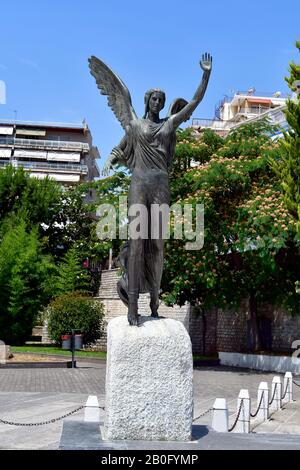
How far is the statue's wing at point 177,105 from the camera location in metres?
7.57

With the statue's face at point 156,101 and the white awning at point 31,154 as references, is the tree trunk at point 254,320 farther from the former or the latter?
the white awning at point 31,154

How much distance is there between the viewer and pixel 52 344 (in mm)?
31969

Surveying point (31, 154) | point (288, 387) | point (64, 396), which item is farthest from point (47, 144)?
point (288, 387)

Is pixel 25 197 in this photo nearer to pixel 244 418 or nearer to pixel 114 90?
pixel 244 418

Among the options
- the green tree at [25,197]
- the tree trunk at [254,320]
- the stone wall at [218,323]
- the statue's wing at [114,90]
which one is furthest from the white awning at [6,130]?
the statue's wing at [114,90]

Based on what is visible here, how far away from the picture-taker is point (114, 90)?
7.75m

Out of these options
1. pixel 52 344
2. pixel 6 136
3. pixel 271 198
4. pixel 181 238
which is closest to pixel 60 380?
pixel 181 238

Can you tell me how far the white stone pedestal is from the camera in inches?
253

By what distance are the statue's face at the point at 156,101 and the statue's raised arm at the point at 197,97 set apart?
0.60ft

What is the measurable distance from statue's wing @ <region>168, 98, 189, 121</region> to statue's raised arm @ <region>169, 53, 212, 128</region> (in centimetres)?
10

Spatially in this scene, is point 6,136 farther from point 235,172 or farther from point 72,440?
point 72,440

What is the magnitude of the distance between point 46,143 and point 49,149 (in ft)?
2.26

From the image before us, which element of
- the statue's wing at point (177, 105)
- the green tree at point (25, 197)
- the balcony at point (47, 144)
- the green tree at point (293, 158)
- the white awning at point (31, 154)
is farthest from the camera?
the white awning at point (31, 154)

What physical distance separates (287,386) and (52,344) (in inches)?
754
